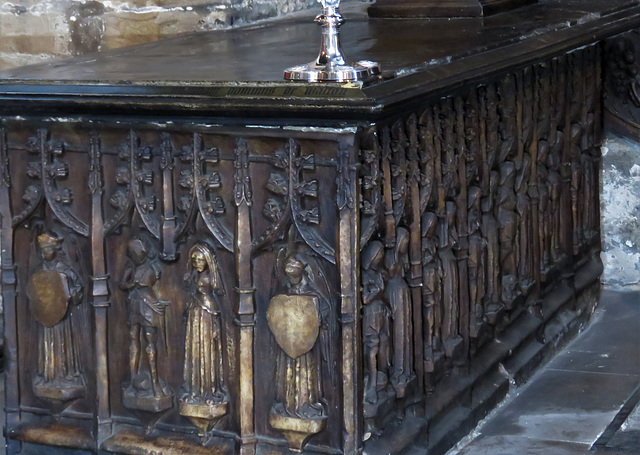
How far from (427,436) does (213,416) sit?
0.65 m

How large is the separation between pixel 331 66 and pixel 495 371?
5.03 ft

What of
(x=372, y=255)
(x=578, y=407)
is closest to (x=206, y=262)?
(x=372, y=255)

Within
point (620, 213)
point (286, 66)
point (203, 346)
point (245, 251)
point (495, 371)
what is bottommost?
point (495, 371)

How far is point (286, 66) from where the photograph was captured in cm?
351

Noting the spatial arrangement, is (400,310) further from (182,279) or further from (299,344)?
(182,279)

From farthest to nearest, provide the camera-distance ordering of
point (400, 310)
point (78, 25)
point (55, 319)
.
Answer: point (78, 25) → point (55, 319) → point (400, 310)

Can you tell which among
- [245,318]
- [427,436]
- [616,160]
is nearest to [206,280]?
[245,318]

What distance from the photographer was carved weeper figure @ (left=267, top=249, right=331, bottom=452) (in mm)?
3191

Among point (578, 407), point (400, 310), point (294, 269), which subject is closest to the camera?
point (294, 269)

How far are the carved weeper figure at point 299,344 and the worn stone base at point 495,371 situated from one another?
192 millimetres

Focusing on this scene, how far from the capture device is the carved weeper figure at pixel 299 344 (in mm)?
3191

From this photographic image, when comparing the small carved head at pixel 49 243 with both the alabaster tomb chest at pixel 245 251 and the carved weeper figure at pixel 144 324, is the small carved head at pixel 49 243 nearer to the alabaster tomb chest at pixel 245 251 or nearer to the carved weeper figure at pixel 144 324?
the alabaster tomb chest at pixel 245 251

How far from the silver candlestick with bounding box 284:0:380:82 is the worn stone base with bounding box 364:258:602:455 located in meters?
1.01

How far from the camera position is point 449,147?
3.66m
